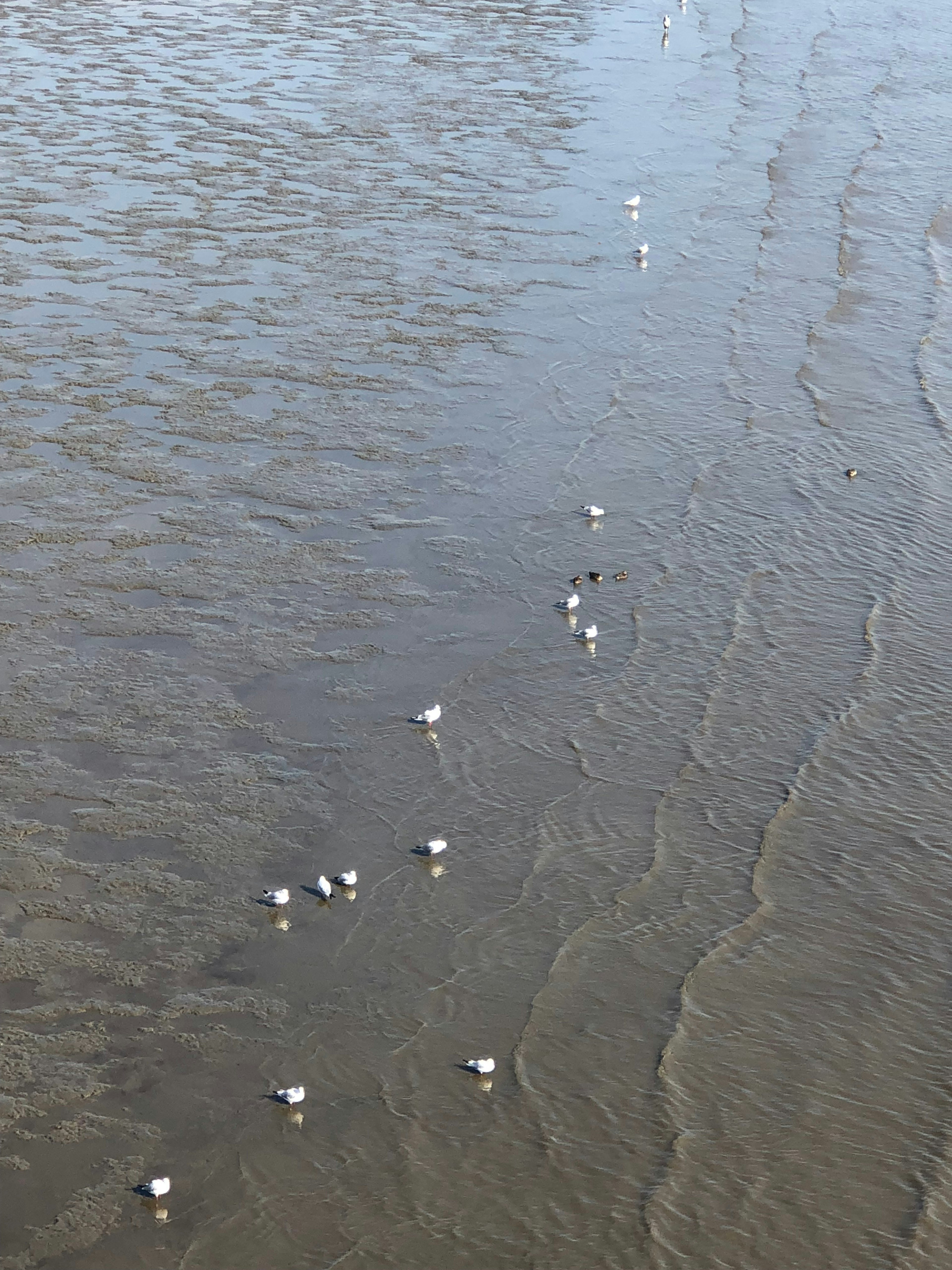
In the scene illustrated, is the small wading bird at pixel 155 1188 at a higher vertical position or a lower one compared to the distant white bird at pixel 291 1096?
higher

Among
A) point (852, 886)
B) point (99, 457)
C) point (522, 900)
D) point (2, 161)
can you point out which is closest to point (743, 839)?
point (852, 886)

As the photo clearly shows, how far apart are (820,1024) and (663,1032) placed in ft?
3.89

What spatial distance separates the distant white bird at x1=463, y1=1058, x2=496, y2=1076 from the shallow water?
0.27ft

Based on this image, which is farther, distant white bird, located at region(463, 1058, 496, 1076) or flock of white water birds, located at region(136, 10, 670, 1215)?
distant white bird, located at region(463, 1058, 496, 1076)

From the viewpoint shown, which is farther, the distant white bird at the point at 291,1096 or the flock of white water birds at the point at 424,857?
the distant white bird at the point at 291,1096

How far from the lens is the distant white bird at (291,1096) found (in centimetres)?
Result: 941

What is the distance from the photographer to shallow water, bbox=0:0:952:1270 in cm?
917

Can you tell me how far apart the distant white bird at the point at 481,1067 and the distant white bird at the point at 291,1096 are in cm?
116

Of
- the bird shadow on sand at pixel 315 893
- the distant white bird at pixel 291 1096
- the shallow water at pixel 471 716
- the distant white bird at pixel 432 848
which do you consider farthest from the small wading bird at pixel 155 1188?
the distant white bird at pixel 432 848

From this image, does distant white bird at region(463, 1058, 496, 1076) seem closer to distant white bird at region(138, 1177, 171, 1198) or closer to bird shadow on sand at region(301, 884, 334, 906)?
bird shadow on sand at region(301, 884, 334, 906)

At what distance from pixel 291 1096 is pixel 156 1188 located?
3.60 feet

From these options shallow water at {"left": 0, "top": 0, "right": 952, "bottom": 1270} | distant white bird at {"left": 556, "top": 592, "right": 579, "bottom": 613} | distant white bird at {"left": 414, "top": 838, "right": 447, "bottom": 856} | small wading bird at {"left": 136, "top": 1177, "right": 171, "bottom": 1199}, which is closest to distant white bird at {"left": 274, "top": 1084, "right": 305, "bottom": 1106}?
shallow water at {"left": 0, "top": 0, "right": 952, "bottom": 1270}

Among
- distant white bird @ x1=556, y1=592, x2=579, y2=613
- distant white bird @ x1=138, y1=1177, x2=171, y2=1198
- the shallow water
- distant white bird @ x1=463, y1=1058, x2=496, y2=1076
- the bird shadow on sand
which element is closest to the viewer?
distant white bird @ x1=138, y1=1177, x2=171, y2=1198

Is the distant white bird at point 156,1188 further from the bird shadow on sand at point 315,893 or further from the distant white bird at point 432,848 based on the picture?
the distant white bird at point 432,848
